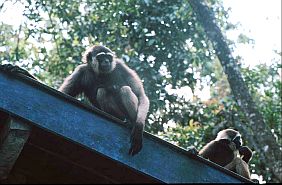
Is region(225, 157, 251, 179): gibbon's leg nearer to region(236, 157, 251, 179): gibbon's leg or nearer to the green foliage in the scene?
region(236, 157, 251, 179): gibbon's leg

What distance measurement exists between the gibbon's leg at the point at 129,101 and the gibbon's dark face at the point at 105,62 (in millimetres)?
696

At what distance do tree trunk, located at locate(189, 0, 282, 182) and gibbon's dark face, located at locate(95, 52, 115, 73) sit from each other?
2.96m

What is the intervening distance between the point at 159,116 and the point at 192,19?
2.34 m

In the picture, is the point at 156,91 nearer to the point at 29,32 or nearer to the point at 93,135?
the point at 29,32

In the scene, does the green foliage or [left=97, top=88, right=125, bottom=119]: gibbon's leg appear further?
the green foliage

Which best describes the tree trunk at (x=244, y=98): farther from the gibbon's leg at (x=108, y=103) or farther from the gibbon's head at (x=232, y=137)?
the gibbon's leg at (x=108, y=103)

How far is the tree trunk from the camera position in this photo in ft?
24.6

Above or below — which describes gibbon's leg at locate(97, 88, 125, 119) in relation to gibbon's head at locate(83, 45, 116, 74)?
below

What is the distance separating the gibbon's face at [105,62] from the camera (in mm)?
5988

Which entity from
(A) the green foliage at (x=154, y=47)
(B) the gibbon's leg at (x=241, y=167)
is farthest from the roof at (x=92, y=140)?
(A) the green foliage at (x=154, y=47)

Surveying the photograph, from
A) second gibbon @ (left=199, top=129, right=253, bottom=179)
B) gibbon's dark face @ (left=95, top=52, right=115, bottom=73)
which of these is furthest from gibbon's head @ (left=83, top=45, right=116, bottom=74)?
second gibbon @ (left=199, top=129, right=253, bottom=179)

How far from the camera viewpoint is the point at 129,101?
17.3 ft

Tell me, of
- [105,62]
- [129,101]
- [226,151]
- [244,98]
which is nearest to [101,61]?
[105,62]

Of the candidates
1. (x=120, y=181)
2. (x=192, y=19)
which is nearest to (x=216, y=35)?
(x=192, y=19)
